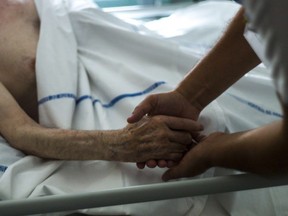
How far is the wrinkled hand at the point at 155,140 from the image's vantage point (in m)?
0.88

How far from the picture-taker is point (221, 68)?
973mm

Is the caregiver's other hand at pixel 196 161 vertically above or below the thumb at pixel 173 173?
above

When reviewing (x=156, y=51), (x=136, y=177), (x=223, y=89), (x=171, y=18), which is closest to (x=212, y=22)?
(x=171, y=18)

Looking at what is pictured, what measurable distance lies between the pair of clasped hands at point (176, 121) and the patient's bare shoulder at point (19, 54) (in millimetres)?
418

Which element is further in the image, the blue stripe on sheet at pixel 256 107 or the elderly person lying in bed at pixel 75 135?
the blue stripe on sheet at pixel 256 107

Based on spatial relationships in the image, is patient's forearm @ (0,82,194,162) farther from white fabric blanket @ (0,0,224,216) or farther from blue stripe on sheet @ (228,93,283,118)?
blue stripe on sheet @ (228,93,283,118)

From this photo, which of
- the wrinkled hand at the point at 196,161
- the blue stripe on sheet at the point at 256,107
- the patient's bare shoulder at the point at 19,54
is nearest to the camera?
the wrinkled hand at the point at 196,161

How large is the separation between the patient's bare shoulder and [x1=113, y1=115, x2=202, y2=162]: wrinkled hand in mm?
397

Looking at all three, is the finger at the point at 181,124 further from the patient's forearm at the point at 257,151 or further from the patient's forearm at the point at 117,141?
the patient's forearm at the point at 257,151

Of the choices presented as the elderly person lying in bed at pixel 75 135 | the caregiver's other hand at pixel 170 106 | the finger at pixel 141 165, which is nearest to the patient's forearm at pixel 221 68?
the caregiver's other hand at pixel 170 106

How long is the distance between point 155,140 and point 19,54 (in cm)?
56

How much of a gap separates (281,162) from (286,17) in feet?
1.00

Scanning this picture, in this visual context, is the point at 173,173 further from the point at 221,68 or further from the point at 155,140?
the point at 221,68

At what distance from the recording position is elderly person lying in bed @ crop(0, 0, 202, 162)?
0.88m
